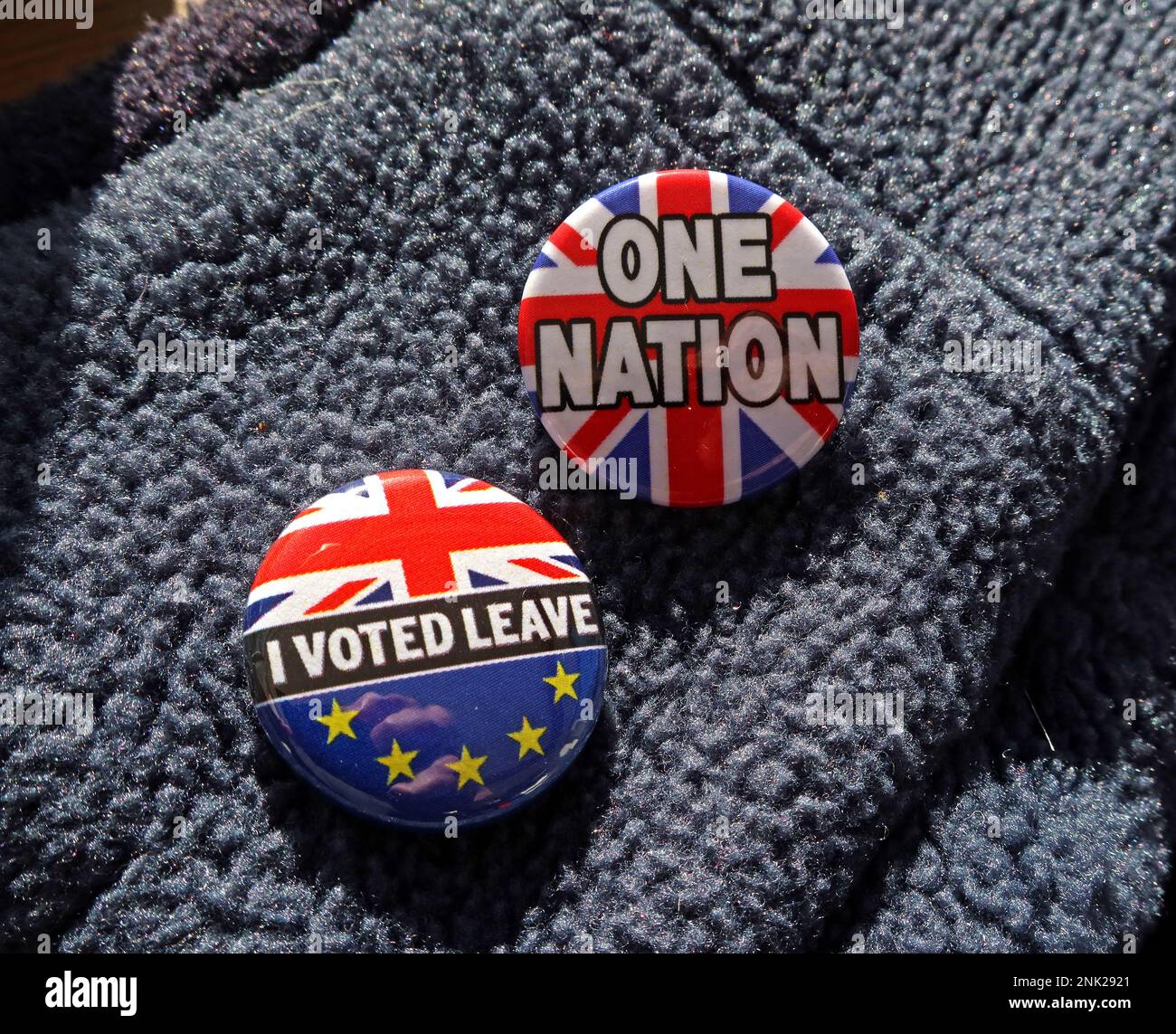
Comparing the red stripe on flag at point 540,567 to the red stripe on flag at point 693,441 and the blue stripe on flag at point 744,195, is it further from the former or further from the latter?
the blue stripe on flag at point 744,195

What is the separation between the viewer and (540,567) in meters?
0.82

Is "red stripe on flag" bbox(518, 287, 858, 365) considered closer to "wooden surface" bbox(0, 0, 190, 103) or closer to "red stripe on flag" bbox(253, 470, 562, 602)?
"red stripe on flag" bbox(253, 470, 562, 602)

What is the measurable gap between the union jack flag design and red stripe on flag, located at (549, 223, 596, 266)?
207 mm

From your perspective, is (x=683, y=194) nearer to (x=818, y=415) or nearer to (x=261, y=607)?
(x=818, y=415)

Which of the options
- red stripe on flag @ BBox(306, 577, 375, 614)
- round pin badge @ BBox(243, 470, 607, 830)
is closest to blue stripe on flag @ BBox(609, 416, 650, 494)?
round pin badge @ BBox(243, 470, 607, 830)

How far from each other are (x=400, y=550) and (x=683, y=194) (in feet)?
1.26

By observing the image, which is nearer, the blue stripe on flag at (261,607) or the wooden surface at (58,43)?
the blue stripe on flag at (261,607)

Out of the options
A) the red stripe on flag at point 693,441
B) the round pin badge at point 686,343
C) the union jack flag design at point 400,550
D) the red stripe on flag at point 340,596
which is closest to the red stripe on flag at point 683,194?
the round pin badge at point 686,343

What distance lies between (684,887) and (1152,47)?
0.90 m

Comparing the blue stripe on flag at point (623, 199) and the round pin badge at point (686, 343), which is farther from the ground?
the blue stripe on flag at point (623, 199)

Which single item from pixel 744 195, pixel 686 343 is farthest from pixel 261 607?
pixel 744 195

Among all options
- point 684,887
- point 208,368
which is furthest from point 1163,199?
point 208,368

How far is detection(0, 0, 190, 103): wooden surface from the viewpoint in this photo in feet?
3.07

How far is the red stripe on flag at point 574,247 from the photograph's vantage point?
87cm
